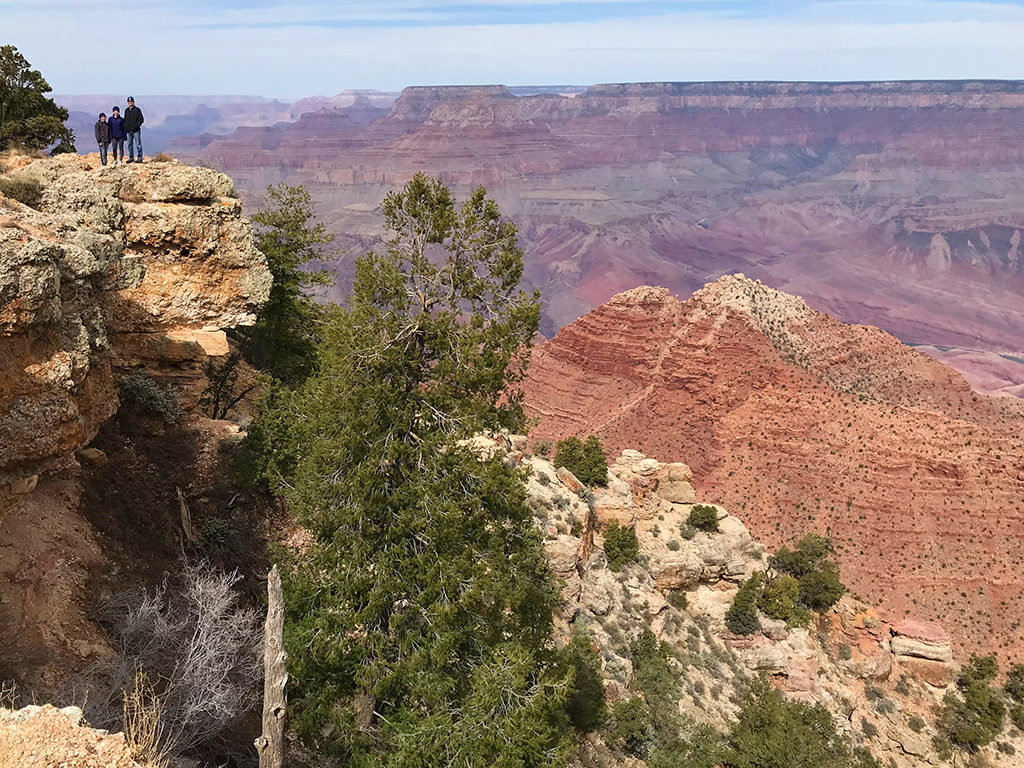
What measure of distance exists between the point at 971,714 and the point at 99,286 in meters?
32.5

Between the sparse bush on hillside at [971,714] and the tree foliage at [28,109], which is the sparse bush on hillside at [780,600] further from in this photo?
the tree foliage at [28,109]

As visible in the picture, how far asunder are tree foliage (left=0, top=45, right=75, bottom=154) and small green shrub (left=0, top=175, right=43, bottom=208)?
1134cm

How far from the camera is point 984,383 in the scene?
146 metres

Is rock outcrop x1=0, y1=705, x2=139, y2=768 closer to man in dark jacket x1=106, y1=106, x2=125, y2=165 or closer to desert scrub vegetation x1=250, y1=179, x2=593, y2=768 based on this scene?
desert scrub vegetation x1=250, y1=179, x2=593, y2=768

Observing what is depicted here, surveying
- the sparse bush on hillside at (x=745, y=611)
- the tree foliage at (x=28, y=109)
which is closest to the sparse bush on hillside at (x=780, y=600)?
the sparse bush on hillside at (x=745, y=611)

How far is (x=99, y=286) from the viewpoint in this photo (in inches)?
454

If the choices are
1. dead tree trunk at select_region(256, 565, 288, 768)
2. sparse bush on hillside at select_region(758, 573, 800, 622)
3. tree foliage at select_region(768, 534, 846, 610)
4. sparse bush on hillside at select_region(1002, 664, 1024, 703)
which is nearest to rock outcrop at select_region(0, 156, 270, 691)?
dead tree trunk at select_region(256, 565, 288, 768)

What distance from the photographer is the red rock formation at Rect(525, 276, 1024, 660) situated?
1610 inches

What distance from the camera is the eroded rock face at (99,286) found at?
9.11 meters

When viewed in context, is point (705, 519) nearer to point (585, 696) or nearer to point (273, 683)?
point (585, 696)

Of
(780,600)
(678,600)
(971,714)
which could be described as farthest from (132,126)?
(971,714)

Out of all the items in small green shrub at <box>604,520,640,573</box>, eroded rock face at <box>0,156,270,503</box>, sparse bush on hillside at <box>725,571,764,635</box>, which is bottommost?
sparse bush on hillside at <box>725,571,764,635</box>

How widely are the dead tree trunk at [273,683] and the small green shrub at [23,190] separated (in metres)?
8.60

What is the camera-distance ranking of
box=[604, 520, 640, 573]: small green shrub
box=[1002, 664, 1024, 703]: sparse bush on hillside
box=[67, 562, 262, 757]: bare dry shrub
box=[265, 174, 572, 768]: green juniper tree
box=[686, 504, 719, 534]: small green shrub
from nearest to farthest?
1. box=[67, 562, 262, 757]: bare dry shrub
2. box=[265, 174, 572, 768]: green juniper tree
3. box=[604, 520, 640, 573]: small green shrub
4. box=[686, 504, 719, 534]: small green shrub
5. box=[1002, 664, 1024, 703]: sparse bush on hillside
